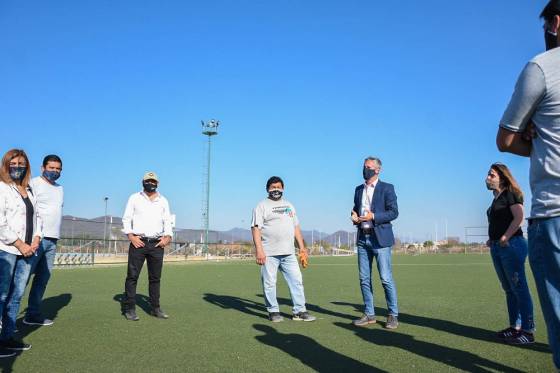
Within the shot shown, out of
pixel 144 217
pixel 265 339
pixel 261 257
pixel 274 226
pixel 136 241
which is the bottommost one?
pixel 265 339

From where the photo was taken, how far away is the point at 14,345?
461 centimetres

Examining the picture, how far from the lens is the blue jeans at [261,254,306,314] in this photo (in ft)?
21.9

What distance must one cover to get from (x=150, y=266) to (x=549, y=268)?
6.08 meters

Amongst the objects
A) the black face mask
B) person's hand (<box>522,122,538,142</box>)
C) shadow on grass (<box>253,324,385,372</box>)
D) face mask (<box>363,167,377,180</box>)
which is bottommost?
shadow on grass (<box>253,324,385,372</box>)

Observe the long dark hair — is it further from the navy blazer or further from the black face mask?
the black face mask

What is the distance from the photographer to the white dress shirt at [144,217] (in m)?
7.11

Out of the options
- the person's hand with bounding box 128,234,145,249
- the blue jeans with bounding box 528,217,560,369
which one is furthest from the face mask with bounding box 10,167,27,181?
the blue jeans with bounding box 528,217,560,369

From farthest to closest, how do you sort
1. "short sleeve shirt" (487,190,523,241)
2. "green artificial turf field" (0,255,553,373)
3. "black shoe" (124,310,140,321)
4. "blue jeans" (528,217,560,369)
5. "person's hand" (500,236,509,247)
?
"black shoe" (124,310,140,321) < "short sleeve shirt" (487,190,523,241) < "person's hand" (500,236,509,247) < "green artificial turf field" (0,255,553,373) < "blue jeans" (528,217,560,369)

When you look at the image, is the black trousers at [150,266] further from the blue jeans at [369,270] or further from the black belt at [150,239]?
the blue jeans at [369,270]

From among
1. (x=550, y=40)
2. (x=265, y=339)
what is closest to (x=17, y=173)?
(x=265, y=339)

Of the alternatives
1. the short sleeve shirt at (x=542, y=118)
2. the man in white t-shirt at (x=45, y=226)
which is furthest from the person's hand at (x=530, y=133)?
the man in white t-shirt at (x=45, y=226)

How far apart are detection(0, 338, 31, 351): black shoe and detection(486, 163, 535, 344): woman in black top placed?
4939mm

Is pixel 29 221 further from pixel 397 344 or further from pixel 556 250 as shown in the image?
pixel 556 250

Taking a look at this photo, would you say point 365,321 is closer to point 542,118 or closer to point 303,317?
point 303,317
